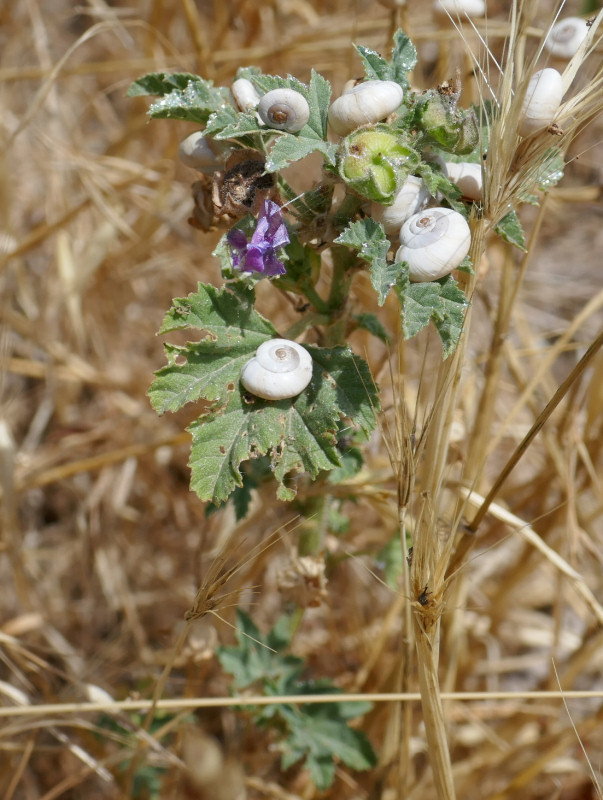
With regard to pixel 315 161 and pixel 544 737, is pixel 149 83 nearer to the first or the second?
pixel 315 161

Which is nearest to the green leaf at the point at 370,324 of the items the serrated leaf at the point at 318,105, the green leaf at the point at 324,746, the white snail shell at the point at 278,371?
the white snail shell at the point at 278,371

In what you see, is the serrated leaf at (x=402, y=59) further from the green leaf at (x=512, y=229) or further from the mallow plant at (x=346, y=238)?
the green leaf at (x=512, y=229)

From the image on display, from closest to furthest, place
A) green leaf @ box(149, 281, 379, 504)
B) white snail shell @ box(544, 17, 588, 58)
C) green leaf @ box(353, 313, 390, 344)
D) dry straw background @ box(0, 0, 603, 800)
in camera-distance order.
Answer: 1. green leaf @ box(149, 281, 379, 504)
2. green leaf @ box(353, 313, 390, 344)
3. white snail shell @ box(544, 17, 588, 58)
4. dry straw background @ box(0, 0, 603, 800)

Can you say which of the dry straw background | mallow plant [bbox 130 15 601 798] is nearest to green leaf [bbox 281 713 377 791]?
the dry straw background

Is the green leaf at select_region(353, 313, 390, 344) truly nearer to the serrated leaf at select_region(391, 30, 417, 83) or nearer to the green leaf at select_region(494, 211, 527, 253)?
the green leaf at select_region(494, 211, 527, 253)

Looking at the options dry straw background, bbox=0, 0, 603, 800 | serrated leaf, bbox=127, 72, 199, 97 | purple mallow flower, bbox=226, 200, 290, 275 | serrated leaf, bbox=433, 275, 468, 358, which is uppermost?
serrated leaf, bbox=127, 72, 199, 97

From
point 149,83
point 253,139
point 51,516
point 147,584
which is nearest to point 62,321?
point 51,516

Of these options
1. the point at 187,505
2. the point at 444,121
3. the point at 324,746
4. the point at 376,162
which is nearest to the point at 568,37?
the point at 444,121
